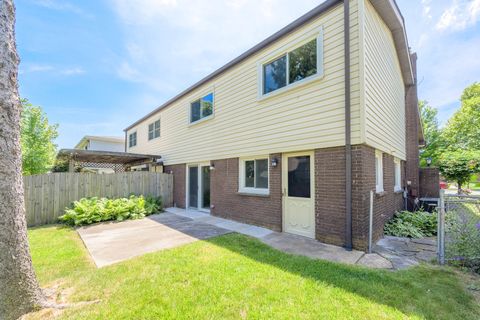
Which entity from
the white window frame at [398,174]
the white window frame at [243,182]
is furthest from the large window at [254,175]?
the white window frame at [398,174]

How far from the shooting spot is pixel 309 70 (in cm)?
559

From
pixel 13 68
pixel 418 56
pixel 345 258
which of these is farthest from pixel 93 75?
pixel 418 56

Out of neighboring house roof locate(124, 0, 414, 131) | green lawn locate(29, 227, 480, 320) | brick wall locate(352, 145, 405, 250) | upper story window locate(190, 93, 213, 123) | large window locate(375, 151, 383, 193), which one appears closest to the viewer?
green lawn locate(29, 227, 480, 320)

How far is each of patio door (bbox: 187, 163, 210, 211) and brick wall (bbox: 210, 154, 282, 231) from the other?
71 centimetres

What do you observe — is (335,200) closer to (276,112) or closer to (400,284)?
(400,284)

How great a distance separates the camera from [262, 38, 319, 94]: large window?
5.55 metres

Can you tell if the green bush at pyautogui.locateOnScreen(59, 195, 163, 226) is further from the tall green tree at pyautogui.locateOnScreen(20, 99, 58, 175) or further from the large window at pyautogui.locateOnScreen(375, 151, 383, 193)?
the tall green tree at pyautogui.locateOnScreen(20, 99, 58, 175)

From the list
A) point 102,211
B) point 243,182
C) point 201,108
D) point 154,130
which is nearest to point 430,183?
point 243,182

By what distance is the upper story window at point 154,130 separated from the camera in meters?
13.3

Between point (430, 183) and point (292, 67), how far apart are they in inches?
356

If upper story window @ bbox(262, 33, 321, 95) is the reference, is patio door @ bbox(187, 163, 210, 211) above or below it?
below

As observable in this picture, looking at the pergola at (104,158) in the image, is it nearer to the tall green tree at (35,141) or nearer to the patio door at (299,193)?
the tall green tree at (35,141)

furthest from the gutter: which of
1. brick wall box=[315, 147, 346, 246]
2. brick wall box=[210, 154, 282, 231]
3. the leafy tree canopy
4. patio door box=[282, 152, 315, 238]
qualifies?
the leafy tree canopy

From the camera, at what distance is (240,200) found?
7414 mm
